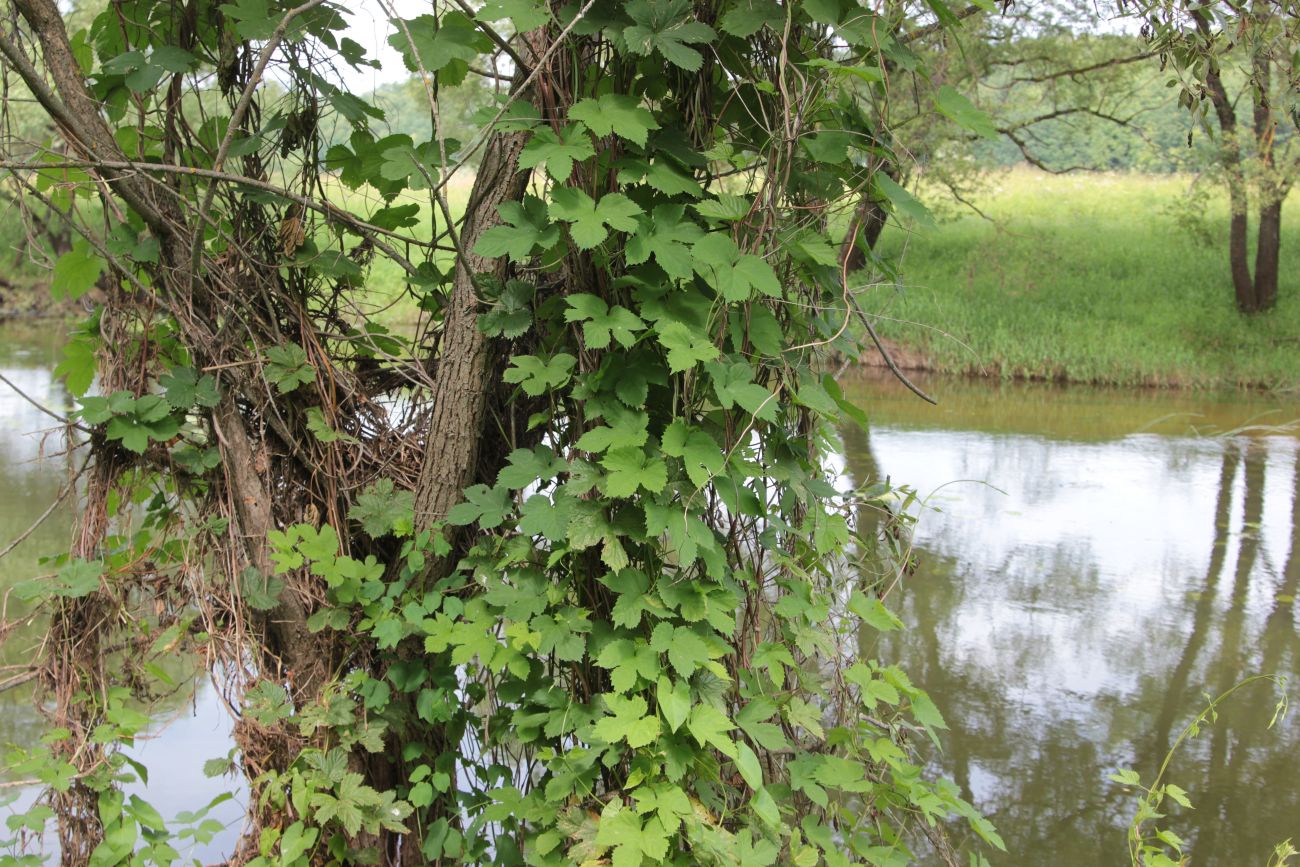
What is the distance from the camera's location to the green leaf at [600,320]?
1.86 m

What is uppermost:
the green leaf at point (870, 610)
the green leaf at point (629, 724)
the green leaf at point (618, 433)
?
the green leaf at point (618, 433)

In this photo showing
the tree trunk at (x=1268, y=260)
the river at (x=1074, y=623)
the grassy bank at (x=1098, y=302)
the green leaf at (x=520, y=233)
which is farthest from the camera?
the tree trunk at (x=1268, y=260)

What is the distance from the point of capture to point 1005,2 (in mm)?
2123

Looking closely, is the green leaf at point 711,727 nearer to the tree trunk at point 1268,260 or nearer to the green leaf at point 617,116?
the green leaf at point 617,116

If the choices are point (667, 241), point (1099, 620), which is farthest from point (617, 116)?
point (1099, 620)

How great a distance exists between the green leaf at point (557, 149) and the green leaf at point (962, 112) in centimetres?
58

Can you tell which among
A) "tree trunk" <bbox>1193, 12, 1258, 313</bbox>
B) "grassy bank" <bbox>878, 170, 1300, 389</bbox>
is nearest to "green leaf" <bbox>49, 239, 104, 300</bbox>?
"grassy bank" <bbox>878, 170, 1300, 389</bbox>

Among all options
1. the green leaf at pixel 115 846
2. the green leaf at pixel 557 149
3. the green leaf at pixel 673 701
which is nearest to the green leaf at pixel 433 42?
the green leaf at pixel 557 149

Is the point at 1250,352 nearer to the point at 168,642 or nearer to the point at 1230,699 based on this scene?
the point at 1230,699

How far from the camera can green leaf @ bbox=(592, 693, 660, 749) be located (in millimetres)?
1806

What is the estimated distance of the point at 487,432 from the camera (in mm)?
2324

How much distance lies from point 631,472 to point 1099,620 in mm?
4180

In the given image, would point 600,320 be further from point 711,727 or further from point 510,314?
point 711,727

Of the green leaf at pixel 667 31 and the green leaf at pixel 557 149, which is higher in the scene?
the green leaf at pixel 667 31
